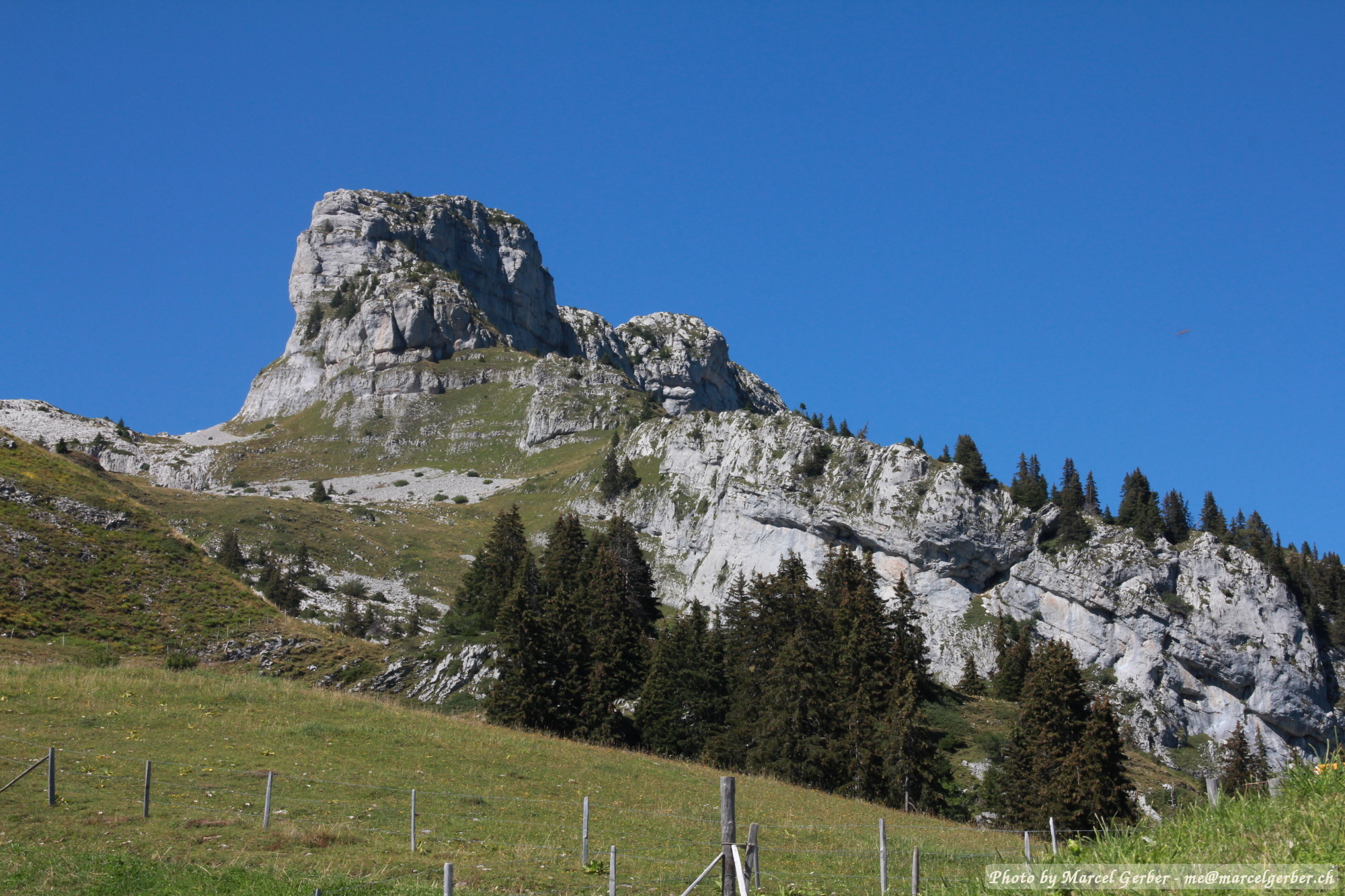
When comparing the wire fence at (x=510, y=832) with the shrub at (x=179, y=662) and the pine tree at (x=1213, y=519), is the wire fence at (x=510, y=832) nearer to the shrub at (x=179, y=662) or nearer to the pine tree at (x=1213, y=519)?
the shrub at (x=179, y=662)

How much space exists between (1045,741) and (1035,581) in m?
81.3

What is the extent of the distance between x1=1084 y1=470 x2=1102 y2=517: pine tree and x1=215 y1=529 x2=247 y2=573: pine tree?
10819 centimetres

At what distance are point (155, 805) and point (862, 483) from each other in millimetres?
113396

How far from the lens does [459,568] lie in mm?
128500

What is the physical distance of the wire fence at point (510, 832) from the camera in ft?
65.5

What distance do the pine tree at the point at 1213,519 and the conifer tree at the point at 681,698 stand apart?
11232cm

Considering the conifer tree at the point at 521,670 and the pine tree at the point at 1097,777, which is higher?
the conifer tree at the point at 521,670

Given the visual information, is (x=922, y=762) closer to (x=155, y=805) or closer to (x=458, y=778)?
(x=458, y=778)

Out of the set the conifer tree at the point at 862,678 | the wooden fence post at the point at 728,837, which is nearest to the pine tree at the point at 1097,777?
the conifer tree at the point at 862,678

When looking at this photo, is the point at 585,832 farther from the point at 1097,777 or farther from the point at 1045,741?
the point at 1045,741

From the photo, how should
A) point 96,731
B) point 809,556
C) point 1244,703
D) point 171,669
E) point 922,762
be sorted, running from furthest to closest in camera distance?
point 809,556 < point 1244,703 < point 922,762 < point 171,669 < point 96,731

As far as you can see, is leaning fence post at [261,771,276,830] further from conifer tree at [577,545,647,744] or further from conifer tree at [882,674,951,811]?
conifer tree at [882,674,951,811]

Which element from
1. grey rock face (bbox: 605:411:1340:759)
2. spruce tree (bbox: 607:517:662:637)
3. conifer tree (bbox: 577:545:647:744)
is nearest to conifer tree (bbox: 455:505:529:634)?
spruce tree (bbox: 607:517:662:637)

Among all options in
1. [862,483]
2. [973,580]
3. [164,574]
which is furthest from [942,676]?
[164,574]
